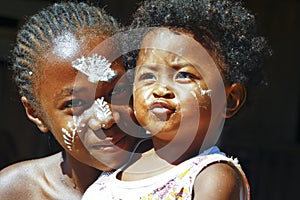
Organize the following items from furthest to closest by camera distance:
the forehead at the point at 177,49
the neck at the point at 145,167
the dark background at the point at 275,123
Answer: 1. the dark background at the point at 275,123
2. the neck at the point at 145,167
3. the forehead at the point at 177,49

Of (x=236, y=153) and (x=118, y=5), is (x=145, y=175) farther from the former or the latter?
(x=236, y=153)

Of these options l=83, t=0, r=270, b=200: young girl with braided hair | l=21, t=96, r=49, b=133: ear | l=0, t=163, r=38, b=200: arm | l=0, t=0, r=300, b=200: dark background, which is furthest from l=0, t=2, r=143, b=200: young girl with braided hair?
l=0, t=0, r=300, b=200: dark background

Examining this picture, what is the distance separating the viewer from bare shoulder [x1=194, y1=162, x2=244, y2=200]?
69.0 inches

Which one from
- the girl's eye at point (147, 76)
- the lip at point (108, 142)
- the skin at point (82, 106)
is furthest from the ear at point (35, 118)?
the girl's eye at point (147, 76)

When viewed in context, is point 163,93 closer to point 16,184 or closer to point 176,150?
point 176,150

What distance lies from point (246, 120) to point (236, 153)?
236 mm

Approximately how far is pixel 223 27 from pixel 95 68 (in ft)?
1.20

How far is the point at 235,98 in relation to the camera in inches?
76.4

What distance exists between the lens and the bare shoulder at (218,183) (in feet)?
5.75

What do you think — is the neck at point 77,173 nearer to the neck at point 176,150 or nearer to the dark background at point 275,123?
the neck at point 176,150

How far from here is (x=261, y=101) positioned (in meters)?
5.20

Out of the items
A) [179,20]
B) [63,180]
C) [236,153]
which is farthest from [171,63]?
[236,153]

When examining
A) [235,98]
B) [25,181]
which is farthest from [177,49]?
[25,181]

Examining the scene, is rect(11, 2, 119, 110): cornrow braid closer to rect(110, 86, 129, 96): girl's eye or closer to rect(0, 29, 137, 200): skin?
rect(0, 29, 137, 200): skin
